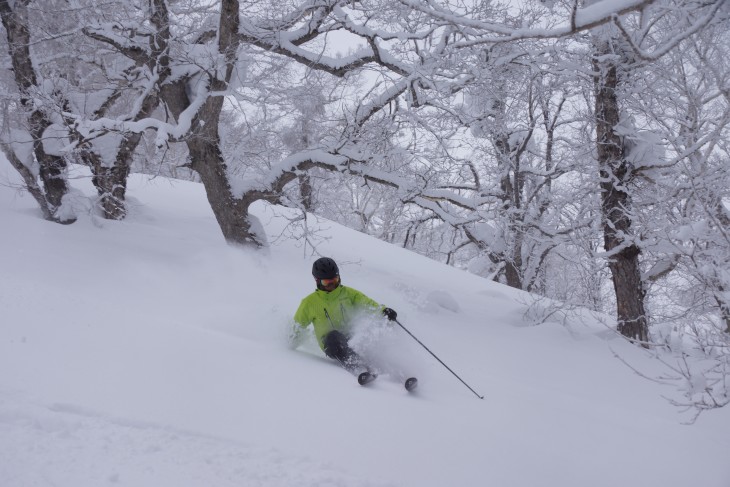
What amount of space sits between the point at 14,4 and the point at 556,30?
25.7 feet

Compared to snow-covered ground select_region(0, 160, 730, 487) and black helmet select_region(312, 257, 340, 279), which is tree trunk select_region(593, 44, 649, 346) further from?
black helmet select_region(312, 257, 340, 279)

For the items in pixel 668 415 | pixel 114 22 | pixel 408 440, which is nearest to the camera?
pixel 408 440

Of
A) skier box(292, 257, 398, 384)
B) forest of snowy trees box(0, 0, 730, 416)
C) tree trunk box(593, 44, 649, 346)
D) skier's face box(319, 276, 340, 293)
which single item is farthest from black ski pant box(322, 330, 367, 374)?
tree trunk box(593, 44, 649, 346)

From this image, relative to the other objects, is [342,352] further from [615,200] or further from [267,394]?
[615,200]

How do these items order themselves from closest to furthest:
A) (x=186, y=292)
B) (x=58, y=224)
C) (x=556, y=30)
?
1. (x=556, y=30)
2. (x=186, y=292)
3. (x=58, y=224)

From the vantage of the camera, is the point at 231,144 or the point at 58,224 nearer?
the point at 58,224

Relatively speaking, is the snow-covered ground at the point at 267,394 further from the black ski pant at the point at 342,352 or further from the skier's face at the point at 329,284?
the skier's face at the point at 329,284

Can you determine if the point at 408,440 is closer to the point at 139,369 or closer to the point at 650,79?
the point at 139,369

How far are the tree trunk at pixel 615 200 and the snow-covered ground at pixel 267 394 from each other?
840mm

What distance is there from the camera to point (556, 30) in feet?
8.66

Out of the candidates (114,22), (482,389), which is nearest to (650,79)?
(482,389)

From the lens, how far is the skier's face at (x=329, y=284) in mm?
5164

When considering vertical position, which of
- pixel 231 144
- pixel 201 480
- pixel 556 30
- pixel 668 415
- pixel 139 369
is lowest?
pixel 201 480

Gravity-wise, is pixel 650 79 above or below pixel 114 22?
above
